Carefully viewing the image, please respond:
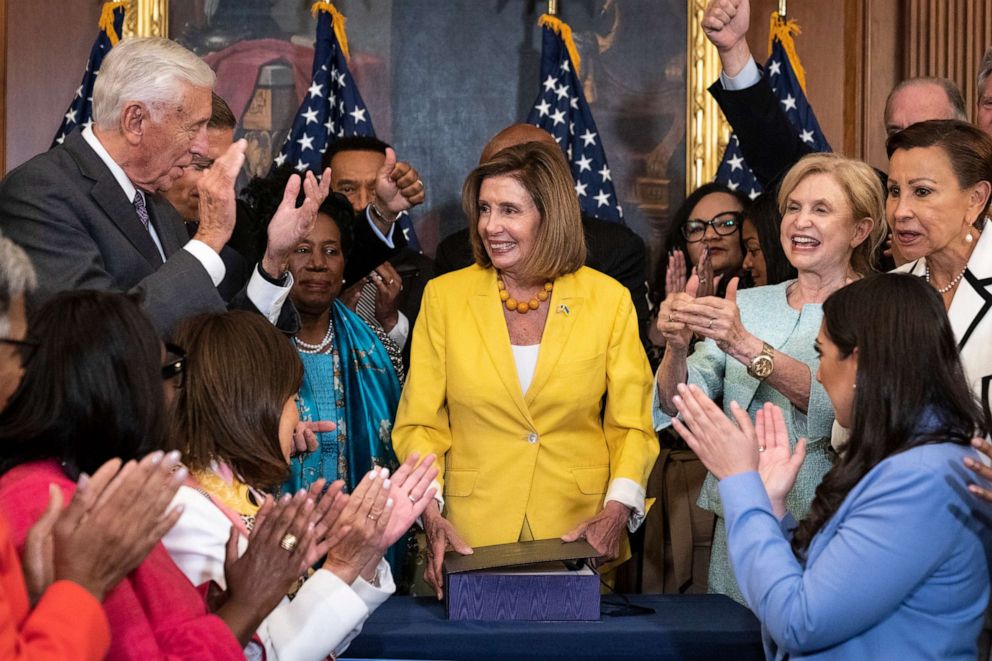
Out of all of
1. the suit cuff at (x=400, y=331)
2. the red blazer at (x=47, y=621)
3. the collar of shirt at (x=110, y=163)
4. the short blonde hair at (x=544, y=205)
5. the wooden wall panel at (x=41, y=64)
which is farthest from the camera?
the wooden wall panel at (x=41, y=64)

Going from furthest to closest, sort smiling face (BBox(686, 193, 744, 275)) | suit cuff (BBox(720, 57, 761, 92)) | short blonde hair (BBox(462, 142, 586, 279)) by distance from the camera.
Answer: smiling face (BBox(686, 193, 744, 275)) → suit cuff (BBox(720, 57, 761, 92)) → short blonde hair (BBox(462, 142, 586, 279))

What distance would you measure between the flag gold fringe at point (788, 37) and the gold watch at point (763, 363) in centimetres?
283

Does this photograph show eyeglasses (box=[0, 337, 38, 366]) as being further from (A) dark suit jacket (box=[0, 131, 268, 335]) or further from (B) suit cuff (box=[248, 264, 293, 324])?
(B) suit cuff (box=[248, 264, 293, 324])

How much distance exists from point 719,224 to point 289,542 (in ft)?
10.4

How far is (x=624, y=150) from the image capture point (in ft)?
20.0

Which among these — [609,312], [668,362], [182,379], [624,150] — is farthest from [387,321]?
[182,379]

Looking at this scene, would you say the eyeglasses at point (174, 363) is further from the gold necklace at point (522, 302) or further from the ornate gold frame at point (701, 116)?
the ornate gold frame at point (701, 116)

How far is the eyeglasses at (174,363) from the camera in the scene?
2.19 metres

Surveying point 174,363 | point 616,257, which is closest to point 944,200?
point 616,257

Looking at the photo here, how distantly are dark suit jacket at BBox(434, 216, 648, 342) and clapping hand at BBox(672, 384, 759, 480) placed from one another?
2.17 meters

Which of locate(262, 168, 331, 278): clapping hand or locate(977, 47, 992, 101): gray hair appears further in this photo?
locate(977, 47, 992, 101): gray hair

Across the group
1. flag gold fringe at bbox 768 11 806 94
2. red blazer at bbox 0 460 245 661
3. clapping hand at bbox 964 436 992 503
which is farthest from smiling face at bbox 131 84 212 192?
flag gold fringe at bbox 768 11 806 94

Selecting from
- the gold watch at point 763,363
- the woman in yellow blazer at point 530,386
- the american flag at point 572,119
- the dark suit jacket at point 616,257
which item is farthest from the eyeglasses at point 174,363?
the american flag at point 572,119

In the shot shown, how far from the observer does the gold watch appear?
3.22m
